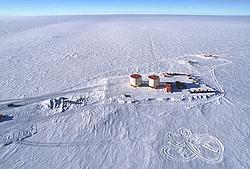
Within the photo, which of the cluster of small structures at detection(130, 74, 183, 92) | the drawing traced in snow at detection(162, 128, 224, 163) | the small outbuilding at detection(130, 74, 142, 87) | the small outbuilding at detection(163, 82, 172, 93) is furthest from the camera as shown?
the small outbuilding at detection(130, 74, 142, 87)

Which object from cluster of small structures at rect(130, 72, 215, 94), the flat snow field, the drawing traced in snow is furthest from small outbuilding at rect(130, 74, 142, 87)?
the drawing traced in snow

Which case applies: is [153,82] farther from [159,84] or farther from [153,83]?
[159,84]

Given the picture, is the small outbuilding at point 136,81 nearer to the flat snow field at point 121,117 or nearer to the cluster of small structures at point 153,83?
the cluster of small structures at point 153,83

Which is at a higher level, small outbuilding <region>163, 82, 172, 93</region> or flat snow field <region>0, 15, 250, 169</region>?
small outbuilding <region>163, 82, 172, 93</region>

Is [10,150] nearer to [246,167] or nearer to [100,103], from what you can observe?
[100,103]

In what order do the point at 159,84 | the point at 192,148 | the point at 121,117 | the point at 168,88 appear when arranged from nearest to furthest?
1. the point at 192,148
2. the point at 121,117
3. the point at 168,88
4. the point at 159,84

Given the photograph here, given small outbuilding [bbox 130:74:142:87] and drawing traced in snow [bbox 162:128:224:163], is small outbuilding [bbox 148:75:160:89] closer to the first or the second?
small outbuilding [bbox 130:74:142:87]

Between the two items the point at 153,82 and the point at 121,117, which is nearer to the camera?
the point at 121,117

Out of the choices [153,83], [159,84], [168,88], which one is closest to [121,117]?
[153,83]

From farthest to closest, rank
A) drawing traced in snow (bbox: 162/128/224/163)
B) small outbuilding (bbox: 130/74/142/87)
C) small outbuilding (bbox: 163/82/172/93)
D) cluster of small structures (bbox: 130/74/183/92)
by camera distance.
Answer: small outbuilding (bbox: 130/74/142/87), cluster of small structures (bbox: 130/74/183/92), small outbuilding (bbox: 163/82/172/93), drawing traced in snow (bbox: 162/128/224/163)
